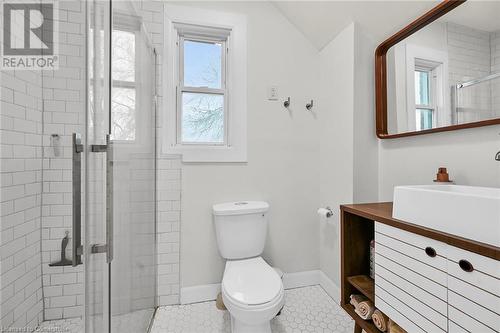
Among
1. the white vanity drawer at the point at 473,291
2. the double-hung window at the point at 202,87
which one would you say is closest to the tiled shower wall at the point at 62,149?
the double-hung window at the point at 202,87

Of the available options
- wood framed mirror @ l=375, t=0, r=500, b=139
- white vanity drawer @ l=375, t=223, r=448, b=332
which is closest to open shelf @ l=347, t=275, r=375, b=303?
white vanity drawer @ l=375, t=223, r=448, b=332

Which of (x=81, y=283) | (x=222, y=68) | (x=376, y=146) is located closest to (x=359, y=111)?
(x=376, y=146)

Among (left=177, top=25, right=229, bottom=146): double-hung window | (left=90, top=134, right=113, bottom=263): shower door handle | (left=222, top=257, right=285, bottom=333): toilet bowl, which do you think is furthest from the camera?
(left=177, top=25, right=229, bottom=146): double-hung window

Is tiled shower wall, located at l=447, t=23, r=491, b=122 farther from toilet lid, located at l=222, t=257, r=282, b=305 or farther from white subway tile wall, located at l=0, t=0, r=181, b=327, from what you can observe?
white subway tile wall, located at l=0, t=0, r=181, b=327

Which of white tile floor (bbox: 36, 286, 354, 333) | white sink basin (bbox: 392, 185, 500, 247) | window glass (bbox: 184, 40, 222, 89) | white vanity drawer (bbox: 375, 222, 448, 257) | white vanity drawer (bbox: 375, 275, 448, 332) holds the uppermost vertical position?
window glass (bbox: 184, 40, 222, 89)

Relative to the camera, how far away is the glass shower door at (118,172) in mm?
786

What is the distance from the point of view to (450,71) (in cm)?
114

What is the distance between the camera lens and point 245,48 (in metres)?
1.81

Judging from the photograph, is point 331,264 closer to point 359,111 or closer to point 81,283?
point 359,111

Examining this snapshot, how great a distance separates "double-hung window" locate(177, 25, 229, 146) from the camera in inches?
71.5

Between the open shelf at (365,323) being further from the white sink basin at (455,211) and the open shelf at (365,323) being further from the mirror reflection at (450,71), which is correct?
the mirror reflection at (450,71)

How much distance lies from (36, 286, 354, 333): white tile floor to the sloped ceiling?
186 centimetres

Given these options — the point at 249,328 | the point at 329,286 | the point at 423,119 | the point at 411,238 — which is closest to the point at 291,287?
the point at 329,286

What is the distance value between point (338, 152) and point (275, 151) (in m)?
0.47
